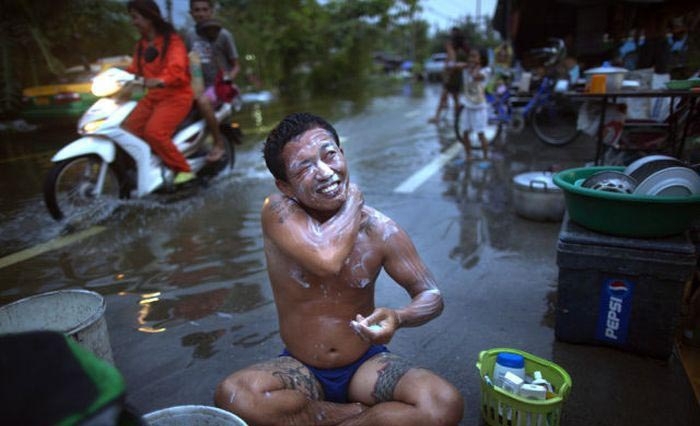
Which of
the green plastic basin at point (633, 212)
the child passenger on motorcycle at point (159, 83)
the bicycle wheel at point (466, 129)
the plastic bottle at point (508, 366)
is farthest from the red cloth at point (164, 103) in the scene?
the plastic bottle at point (508, 366)

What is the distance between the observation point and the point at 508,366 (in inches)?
77.7

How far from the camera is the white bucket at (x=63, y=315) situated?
6.55 ft

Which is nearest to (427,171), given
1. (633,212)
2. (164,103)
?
(164,103)

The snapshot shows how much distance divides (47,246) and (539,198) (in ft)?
14.2

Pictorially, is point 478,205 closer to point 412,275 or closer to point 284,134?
point 412,275

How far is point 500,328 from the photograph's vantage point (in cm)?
279

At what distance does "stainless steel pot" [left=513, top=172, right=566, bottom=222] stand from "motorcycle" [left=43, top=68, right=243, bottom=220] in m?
3.66

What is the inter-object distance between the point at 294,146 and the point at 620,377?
1.92 m

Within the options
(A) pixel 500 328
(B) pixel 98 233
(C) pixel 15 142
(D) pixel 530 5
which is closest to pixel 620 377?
(A) pixel 500 328

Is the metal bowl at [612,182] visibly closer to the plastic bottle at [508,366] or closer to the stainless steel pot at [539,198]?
the plastic bottle at [508,366]

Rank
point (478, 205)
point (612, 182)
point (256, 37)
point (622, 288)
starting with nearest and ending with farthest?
Result: 1. point (622, 288)
2. point (612, 182)
3. point (478, 205)
4. point (256, 37)

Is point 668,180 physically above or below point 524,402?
above

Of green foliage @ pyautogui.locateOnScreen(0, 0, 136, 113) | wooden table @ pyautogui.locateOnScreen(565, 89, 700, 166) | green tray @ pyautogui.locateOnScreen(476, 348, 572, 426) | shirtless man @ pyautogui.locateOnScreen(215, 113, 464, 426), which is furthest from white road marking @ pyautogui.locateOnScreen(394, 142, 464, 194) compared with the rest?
green foliage @ pyautogui.locateOnScreen(0, 0, 136, 113)

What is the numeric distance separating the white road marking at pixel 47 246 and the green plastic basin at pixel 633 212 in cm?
397
